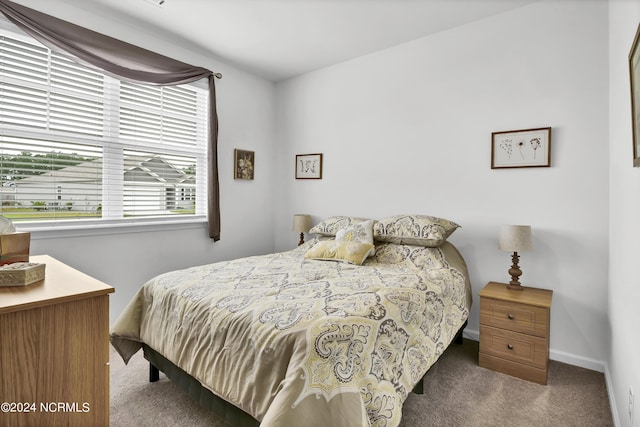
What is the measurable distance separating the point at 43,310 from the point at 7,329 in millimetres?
103

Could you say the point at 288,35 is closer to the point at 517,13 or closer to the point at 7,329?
the point at 517,13

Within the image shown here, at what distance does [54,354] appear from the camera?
121cm

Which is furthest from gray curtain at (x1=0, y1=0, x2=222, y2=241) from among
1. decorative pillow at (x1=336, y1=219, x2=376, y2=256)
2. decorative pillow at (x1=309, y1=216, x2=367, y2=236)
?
decorative pillow at (x1=336, y1=219, x2=376, y2=256)

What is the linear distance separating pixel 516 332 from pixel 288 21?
3017 millimetres

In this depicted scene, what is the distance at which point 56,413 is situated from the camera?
1216 millimetres

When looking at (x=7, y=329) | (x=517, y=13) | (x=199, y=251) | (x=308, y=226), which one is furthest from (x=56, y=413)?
(x=517, y=13)

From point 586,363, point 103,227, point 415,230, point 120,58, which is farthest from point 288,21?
point 586,363

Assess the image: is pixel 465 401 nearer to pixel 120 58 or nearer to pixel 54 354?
pixel 54 354

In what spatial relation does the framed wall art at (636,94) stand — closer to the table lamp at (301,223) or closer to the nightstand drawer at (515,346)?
the nightstand drawer at (515,346)

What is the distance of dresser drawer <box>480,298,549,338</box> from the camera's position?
84.6 inches

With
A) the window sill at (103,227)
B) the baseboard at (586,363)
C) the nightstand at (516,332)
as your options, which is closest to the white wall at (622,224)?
the baseboard at (586,363)

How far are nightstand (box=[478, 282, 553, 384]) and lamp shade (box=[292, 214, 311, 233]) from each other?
6.45ft

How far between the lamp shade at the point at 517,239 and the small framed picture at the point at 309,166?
6.92ft

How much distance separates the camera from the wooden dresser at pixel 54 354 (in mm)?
1120
